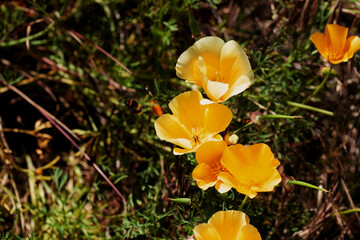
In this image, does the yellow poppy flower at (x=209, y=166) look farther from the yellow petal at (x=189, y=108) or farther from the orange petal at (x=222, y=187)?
the yellow petal at (x=189, y=108)

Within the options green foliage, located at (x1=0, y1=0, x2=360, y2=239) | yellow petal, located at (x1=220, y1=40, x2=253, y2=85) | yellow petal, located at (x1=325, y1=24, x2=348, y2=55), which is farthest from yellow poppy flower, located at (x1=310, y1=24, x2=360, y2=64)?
yellow petal, located at (x1=220, y1=40, x2=253, y2=85)

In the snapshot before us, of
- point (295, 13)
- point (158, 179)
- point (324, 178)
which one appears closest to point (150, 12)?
point (295, 13)

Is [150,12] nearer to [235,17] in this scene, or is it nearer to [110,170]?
[235,17]

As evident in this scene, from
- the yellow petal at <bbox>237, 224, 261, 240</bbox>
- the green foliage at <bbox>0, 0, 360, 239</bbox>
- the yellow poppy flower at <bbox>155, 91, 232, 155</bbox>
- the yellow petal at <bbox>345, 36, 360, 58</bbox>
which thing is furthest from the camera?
the green foliage at <bbox>0, 0, 360, 239</bbox>

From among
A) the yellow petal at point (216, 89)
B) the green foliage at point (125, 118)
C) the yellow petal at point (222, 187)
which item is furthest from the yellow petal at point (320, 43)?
the yellow petal at point (222, 187)

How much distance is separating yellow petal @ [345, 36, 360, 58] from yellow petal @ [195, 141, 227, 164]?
2.38 feet

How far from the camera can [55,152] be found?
232cm

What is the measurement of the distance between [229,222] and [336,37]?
95 centimetres

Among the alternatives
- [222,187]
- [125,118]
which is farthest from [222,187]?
[125,118]

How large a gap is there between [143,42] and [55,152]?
0.93 metres

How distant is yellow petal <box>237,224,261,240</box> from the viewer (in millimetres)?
1216

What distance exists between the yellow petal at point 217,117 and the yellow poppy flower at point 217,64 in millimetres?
35

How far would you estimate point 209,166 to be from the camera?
1.32m

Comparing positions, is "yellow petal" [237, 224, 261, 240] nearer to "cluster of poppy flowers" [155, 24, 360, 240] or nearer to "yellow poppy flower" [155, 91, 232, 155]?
"cluster of poppy flowers" [155, 24, 360, 240]
